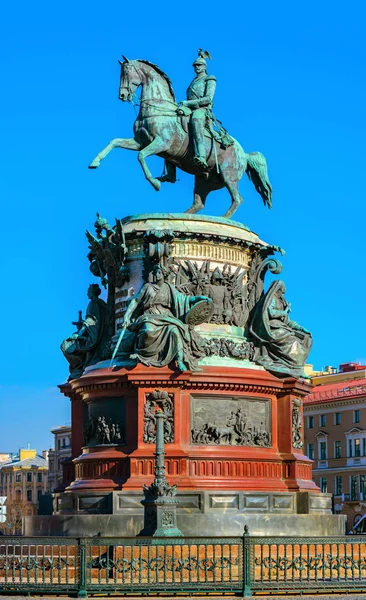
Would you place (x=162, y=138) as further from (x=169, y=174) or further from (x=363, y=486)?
(x=363, y=486)

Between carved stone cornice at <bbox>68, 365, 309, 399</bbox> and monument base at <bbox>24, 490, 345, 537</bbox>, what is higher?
carved stone cornice at <bbox>68, 365, 309, 399</bbox>

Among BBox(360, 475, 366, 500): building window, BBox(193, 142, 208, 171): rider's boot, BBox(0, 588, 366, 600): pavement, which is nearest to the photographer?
BBox(0, 588, 366, 600): pavement

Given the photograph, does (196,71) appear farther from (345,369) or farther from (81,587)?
(345,369)

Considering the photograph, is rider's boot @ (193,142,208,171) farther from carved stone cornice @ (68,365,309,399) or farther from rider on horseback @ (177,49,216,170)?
carved stone cornice @ (68,365,309,399)

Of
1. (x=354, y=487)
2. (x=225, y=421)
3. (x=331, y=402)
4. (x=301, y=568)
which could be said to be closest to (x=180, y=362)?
(x=225, y=421)

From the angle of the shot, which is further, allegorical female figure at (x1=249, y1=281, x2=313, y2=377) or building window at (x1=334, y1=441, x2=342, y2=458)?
building window at (x1=334, y1=441, x2=342, y2=458)

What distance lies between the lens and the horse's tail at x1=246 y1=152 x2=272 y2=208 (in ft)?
128

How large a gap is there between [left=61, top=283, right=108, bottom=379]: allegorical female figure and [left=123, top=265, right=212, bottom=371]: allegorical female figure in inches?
83.9

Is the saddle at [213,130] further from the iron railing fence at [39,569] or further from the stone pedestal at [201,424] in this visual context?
the iron railing fence at [39,569]

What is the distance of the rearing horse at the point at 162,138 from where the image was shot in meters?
36.4

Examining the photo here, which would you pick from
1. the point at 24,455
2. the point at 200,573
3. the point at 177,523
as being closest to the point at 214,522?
the point at 177,523

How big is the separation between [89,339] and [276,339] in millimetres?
5522

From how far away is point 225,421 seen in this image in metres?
33.7

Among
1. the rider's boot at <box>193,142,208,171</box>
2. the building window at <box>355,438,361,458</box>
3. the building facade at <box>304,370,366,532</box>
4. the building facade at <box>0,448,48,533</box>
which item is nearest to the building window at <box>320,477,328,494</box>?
the building facade at <box>304,370,366,532</box>
